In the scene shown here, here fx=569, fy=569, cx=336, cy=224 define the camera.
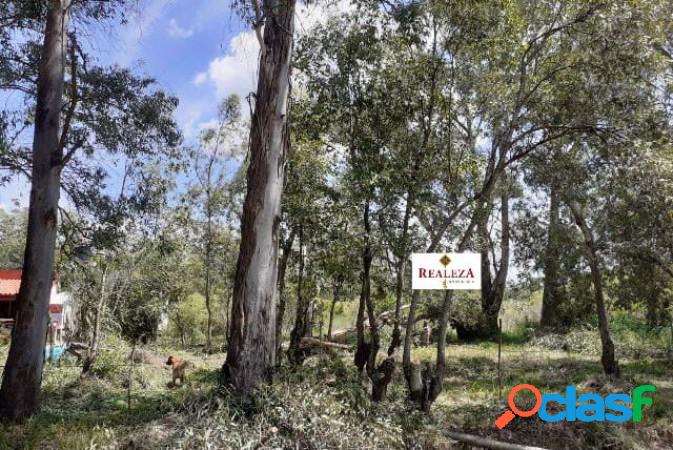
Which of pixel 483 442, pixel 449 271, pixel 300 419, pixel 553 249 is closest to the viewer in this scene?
pixel 300 419

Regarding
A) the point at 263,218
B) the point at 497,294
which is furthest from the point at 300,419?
the point at 497,294

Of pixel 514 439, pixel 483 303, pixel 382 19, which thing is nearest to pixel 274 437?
pixel 514 439

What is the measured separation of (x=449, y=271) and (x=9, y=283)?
677 inches

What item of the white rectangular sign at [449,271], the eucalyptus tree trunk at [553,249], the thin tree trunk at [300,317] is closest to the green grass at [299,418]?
the white rectangular sign at [449,271]

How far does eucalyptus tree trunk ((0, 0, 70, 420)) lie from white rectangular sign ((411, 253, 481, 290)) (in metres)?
4.79

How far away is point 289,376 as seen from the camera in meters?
6.26

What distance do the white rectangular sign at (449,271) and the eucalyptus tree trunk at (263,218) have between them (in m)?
1.82

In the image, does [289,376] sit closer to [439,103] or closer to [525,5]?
[439,103]

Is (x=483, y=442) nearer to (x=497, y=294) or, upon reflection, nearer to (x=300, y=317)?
(x=300, y=317)

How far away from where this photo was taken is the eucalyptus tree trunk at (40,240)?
23.5 feet

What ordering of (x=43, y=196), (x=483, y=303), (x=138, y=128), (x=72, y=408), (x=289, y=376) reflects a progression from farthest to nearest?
1. (x=483, y=303)
2. (x=138, y=128)
3. (x=72, y=408)
4. (x=43, y=196)
5. (x=289, y=376)

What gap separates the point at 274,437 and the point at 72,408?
4368 millimetres

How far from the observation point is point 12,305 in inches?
770

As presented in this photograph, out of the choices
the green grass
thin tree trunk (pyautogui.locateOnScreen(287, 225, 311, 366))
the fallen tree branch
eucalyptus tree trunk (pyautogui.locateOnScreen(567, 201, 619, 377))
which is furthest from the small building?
eucalyptus tree trunk (pyautogui.locateOnScreen(567, 201, 619, 377))
